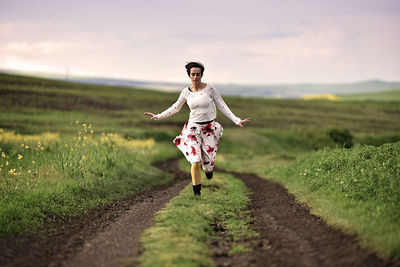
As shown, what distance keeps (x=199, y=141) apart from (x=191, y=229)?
13.8ft

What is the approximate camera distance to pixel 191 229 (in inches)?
289

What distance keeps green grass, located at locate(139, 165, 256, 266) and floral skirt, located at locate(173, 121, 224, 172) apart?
116 cm

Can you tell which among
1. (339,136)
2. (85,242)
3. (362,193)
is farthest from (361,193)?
(339,136)

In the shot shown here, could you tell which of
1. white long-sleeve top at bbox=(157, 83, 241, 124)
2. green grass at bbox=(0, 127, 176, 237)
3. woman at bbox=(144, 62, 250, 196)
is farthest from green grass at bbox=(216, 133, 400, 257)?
green grass at bbox=(0, 127, 176, 237)

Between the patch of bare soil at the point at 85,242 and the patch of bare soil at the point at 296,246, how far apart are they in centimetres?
155

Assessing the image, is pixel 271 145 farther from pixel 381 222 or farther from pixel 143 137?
pixel 381 222

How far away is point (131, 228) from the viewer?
802 centimetres

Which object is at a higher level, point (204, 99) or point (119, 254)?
point (204, 99)

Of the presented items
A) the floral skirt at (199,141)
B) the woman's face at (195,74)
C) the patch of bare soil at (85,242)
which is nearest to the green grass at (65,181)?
the patch of bare soil at (85,242)

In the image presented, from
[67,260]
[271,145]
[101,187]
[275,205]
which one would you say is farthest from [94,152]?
[271,145]

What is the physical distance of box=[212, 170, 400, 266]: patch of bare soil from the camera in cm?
588

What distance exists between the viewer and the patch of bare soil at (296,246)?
5.88 m

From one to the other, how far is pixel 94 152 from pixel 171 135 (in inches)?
1179

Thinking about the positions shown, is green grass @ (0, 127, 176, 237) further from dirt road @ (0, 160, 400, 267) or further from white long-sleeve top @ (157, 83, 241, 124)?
white long-sleeve top @ (157, 83, 241, 124)
